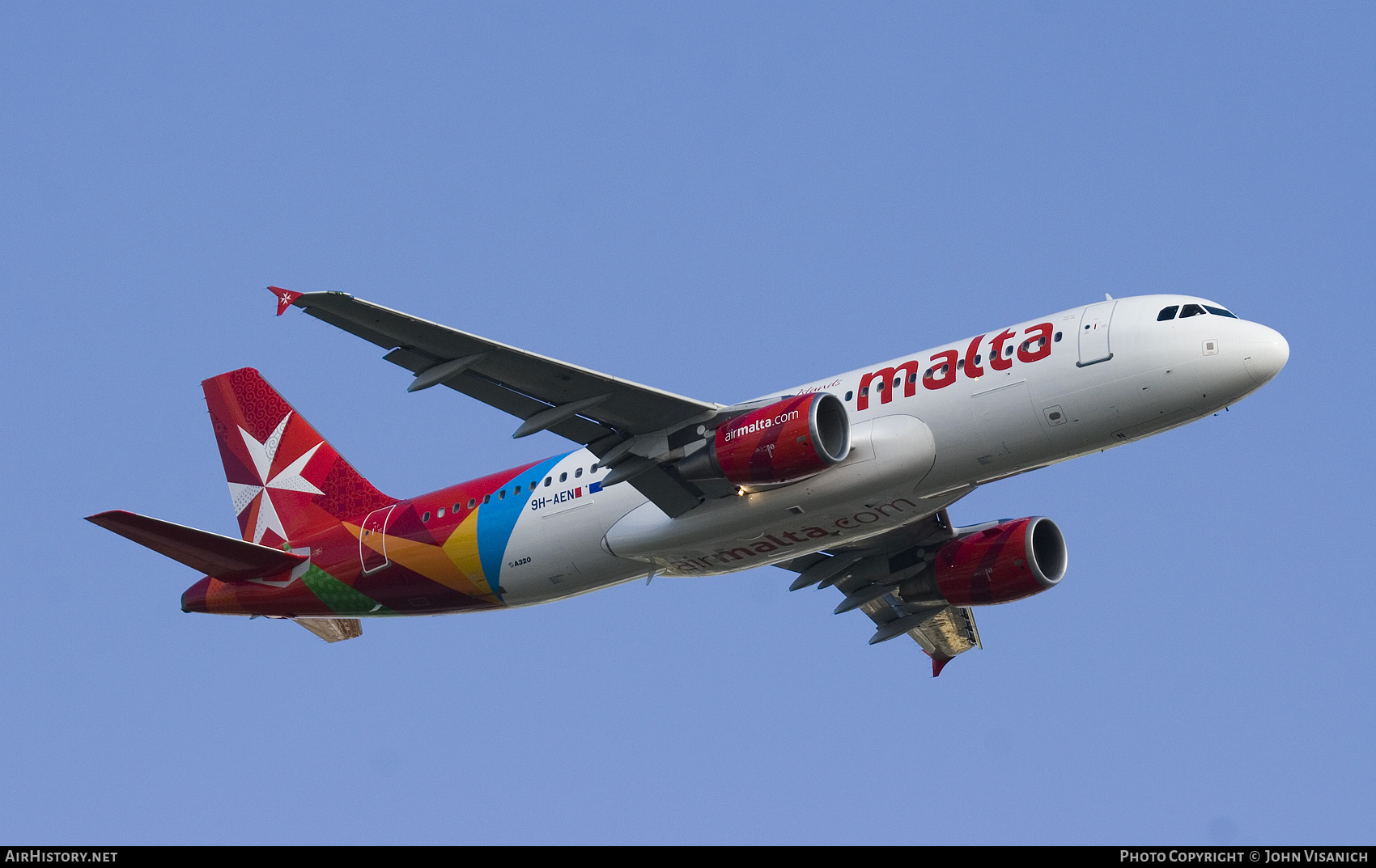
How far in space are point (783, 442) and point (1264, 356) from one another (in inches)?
386

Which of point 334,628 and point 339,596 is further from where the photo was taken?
point 334,628

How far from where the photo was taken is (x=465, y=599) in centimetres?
3897

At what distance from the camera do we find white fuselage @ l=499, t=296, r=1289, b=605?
31.8 metres

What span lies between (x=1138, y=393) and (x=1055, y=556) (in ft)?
31.4

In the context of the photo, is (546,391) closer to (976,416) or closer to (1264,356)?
(976,416)

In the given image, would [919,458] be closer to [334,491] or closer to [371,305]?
[371,305]

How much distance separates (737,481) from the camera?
110ft

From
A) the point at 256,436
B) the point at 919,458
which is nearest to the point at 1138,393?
the point at 919,458

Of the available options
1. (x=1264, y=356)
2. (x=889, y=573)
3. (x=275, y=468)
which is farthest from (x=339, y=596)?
(x=1264, y=356)

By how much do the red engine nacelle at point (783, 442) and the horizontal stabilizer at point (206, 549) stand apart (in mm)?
12921

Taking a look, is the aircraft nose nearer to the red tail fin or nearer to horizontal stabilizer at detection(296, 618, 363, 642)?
the red tail fin

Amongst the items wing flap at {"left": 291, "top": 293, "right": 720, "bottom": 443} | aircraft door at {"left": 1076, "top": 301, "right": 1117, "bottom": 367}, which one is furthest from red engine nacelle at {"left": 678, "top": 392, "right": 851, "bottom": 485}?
aircraft door at {"left": 1076, "top": 301, "right": 1117, "bottom": 367}

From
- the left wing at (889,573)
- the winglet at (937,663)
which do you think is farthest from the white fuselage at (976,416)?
the winglet at (937,663)

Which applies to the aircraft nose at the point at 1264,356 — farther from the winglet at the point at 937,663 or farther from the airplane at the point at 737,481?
the winglet at the point at 937,663
